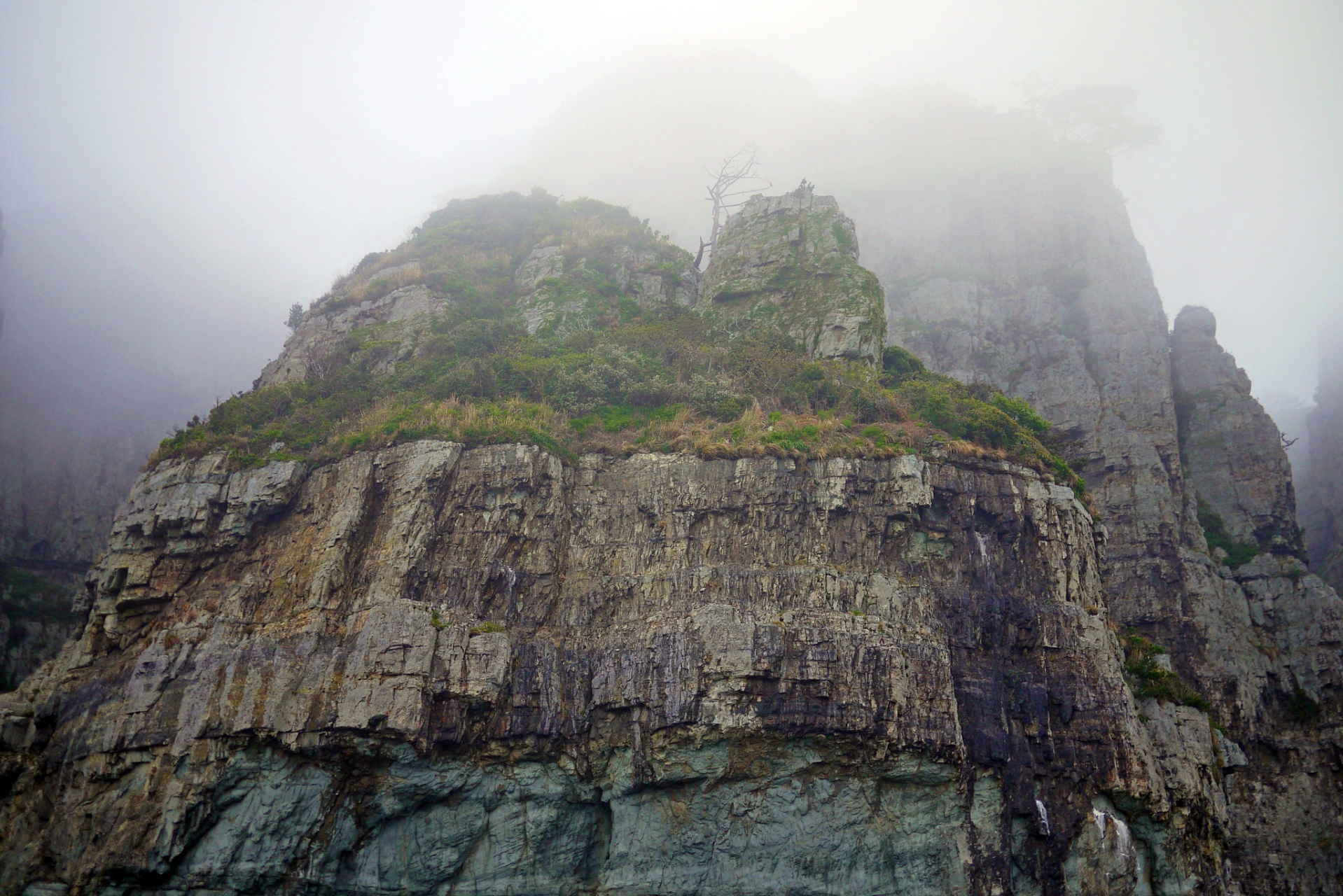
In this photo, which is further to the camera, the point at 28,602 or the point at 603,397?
the point at 28,602

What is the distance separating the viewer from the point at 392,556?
23.0 meters

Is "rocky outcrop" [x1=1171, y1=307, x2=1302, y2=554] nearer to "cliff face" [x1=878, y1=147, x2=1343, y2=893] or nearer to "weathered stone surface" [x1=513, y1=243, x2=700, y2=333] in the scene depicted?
"cliff face" [x1=878, y1=147, x2=1343, y2=893]

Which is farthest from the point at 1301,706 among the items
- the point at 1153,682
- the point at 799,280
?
the point at 799,280

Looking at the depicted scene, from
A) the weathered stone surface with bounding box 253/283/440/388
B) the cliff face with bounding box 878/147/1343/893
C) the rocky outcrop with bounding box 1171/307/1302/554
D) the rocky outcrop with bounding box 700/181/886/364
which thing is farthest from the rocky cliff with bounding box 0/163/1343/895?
the rocky outcrop with bounding box 1171/307/1302/554

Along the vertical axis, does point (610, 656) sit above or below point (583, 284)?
below

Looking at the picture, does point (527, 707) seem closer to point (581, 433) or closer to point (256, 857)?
point (256, 857)

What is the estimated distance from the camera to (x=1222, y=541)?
1708 inches

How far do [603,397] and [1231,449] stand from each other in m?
37.5

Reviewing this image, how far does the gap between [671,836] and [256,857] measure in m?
10.0

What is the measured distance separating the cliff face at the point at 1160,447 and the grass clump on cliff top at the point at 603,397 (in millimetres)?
17604

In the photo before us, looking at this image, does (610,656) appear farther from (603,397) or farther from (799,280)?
(799,280)

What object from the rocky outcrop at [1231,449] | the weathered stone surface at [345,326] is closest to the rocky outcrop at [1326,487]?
the rocky outcrop at [1231,449]

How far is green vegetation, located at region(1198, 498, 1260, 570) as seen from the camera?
139 feet

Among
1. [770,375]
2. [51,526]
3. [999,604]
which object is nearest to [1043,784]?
[999,604]
